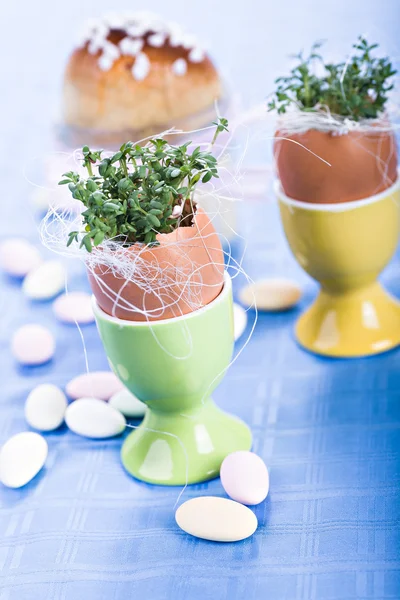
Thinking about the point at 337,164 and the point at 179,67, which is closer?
the point at 337,164

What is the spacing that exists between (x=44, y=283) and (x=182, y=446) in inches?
18.5

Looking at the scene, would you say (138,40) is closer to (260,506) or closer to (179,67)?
(179,67)

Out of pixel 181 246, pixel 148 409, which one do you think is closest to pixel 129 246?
pixel 181 246

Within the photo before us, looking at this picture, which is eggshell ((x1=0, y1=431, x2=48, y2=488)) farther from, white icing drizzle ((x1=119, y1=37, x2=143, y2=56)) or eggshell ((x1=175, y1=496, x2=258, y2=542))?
white icing drizzle ((x1=119, y1=37, x2=143, y2=56))

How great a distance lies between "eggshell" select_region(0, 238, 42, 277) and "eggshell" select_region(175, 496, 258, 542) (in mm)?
621

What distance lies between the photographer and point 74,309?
1.27 m

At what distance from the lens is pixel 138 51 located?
134 cm

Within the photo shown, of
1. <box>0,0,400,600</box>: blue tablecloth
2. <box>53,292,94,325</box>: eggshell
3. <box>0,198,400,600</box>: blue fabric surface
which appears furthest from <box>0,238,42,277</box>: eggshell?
<box>0,198,400,600</box>: blue fabric surface

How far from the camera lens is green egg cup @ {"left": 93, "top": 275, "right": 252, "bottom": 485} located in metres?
0.88

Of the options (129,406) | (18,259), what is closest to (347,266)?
(129,406)

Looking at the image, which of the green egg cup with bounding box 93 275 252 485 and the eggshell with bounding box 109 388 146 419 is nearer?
the green egg cup with bounding box 93 275 252 485

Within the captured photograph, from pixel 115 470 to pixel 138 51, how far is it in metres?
0.66

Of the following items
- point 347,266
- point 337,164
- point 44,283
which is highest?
point 337,164

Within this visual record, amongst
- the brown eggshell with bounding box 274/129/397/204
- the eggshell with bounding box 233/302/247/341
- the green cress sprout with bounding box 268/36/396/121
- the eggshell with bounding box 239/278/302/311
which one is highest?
the green cress sprout with bounding box 268/36/396/121
